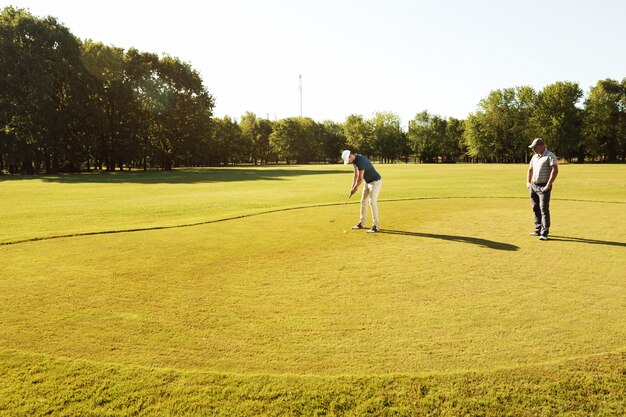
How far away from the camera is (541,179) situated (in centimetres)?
1324

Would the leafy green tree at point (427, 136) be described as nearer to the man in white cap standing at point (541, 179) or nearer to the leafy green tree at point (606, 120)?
the leafy green tree at point (606, 120)

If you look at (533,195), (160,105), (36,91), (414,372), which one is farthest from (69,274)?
(160,105)

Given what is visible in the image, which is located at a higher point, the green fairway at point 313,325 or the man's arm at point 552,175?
the man's arm at point 552,175

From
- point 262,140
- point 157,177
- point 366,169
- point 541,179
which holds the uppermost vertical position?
point 262,140

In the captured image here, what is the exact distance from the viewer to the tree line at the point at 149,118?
62.6m

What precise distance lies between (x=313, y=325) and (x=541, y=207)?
386 inches

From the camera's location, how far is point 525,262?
9.41 m

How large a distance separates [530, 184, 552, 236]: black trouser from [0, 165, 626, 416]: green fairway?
1.62 feet

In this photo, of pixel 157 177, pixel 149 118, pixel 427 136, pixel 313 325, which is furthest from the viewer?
pixel 427 136

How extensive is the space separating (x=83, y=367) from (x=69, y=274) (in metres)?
4.55

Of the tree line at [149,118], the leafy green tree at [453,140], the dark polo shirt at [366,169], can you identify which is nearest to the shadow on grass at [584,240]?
the dark polo shirt at [366,169]

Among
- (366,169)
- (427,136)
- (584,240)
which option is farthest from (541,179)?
(427,136)

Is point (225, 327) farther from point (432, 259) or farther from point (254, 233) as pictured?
point (254, 233)

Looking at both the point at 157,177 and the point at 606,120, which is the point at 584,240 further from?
the point at 606,120
